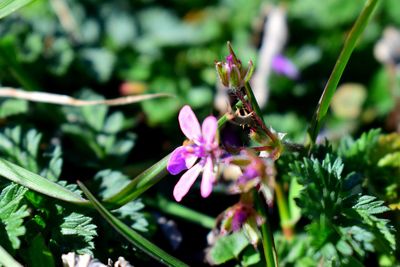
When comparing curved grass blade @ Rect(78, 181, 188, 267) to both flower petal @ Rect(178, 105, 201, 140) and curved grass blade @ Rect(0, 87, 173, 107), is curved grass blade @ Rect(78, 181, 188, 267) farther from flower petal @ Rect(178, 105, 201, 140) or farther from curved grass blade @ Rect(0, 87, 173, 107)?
curved grass blade @ Rect(0, 87, 173, 107)

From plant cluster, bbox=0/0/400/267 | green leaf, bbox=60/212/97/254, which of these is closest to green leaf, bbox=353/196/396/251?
plant cluster, bbox=0/0/400/267

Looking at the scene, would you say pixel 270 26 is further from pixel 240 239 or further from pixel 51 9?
pixel 240 239

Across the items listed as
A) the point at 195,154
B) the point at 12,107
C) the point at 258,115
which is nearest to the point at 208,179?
the point at 195,154

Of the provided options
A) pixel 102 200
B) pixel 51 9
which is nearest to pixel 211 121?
pixel 102 200

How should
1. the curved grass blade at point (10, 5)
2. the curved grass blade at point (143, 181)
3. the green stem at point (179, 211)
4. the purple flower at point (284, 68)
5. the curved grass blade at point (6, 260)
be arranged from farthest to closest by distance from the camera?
1. the purple flower at point (284, 68)
2. the green stem at point (179, 211)
3. the curved grass blade at point (10, 5)
4. the curved grass blade at point (143, 181)
5. the curved grass blade at point (6, 260)

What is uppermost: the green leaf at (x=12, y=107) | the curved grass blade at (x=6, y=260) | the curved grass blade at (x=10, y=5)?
the curved grass blade at (x=10, y=5)

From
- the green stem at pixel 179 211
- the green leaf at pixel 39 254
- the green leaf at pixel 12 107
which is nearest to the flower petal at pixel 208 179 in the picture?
the green leaf at pixel 39 254

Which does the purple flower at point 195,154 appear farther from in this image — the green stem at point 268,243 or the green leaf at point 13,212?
the green leaf at point 13,212
